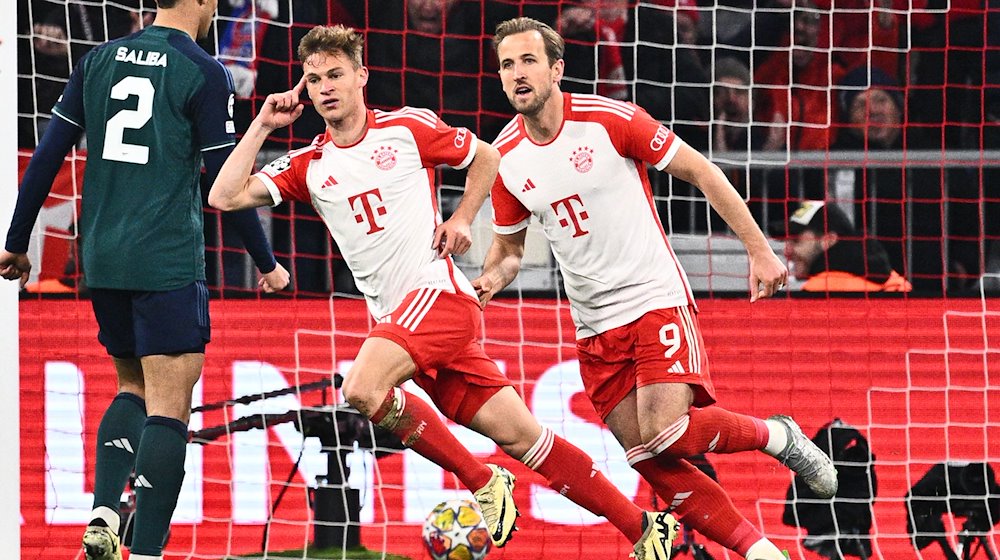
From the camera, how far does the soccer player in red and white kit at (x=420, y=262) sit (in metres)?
4.64

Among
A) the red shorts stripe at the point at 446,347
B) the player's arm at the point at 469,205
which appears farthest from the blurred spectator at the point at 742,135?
the red shorts stripe at the point at 446,347

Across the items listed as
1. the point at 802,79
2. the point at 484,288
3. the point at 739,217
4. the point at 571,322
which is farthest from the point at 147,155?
the point at 802,79

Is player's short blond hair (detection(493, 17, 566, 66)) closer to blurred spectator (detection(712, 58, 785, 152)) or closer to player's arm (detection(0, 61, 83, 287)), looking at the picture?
player's arm (detection(0, 61, 83, 287))

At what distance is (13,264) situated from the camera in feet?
14.6

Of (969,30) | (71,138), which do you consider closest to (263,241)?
(71,138)

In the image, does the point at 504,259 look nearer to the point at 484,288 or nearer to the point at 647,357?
the point at 484,288

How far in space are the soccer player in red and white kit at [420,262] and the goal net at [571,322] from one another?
1.56 m

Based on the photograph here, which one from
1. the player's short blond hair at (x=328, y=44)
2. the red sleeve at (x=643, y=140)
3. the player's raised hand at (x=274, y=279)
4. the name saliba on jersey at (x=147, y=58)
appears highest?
the player's short blond hair at (x=328, y=44)

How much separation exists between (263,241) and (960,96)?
14.1 ft

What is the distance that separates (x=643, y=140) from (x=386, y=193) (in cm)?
94

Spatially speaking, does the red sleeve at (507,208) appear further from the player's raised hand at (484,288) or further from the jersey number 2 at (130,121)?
the jersey number 2 at (130,121)

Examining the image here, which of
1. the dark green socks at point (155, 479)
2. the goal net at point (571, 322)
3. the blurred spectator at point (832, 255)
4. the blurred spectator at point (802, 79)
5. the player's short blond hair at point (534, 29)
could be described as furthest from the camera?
the blurred spectator at point (802, 79)

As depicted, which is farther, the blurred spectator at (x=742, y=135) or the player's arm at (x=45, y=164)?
the blurred spectator at (x=742, y=135)

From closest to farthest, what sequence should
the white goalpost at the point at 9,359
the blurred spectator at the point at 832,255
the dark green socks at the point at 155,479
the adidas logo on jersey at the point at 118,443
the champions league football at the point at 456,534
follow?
1. the dark green socks at the point at 155,479
2. the adidas logo on jersey at the point at 118,443
3. the white goalpost at the point at 9,359
4. the champions league football at the point at 456,534
5. the blurred spectator at the point at 832,255
